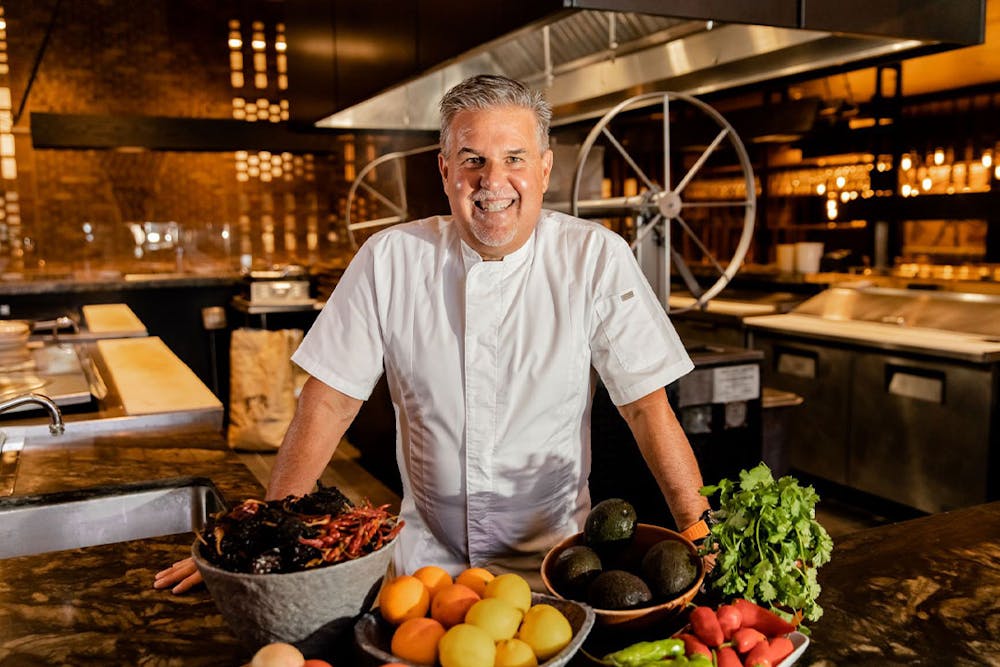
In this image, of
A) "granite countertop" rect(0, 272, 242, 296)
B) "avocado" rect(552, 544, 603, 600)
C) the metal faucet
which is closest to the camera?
"avocado" rect(552, 544, 603, 600)

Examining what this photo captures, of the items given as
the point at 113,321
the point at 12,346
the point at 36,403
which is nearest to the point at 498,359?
the point at 36,403

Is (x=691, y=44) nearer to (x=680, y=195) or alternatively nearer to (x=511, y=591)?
(x=511, y=591)

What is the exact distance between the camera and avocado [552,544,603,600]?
3.43ft

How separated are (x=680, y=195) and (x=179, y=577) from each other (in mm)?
6575

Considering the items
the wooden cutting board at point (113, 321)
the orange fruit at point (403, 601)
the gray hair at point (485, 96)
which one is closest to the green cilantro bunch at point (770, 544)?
the orange fruit at point (403, 601)

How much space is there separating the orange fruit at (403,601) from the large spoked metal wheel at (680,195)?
2.04m

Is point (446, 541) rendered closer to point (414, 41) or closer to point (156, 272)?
point (414, 41)

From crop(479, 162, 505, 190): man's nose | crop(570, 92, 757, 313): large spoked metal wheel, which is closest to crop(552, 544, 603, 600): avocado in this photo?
crop(479, 162, 505, 190): man's nose

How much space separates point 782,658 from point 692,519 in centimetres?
45

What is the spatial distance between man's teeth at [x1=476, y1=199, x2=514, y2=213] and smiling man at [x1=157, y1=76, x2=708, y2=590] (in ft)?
0.24

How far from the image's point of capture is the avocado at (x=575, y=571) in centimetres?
104

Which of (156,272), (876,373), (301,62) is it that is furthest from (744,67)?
(156,272)

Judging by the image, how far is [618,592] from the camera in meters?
1.00

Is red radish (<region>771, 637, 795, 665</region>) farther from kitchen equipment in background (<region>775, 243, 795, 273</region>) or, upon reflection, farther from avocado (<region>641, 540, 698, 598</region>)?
kitchen equipment in background (<region>775, 243, 795, 273</region>)
